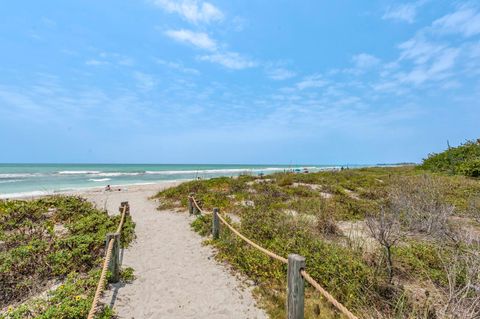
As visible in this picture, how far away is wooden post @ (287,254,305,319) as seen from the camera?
3.77 metres


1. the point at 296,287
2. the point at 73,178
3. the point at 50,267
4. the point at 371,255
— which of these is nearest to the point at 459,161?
the point at 371,255

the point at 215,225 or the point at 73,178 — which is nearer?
the point at 215,225

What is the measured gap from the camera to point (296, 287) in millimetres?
3801

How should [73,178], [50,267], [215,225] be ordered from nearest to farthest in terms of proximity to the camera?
[50,267]
[215,225]
[73,178]

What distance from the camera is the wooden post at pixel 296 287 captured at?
3768 mm

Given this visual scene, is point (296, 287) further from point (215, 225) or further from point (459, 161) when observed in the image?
point (459, 161)

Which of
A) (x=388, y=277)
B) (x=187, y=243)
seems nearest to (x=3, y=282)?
Result: (x=187, y=243)

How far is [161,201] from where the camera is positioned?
1620cm

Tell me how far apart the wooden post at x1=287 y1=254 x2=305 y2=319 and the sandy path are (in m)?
1.05

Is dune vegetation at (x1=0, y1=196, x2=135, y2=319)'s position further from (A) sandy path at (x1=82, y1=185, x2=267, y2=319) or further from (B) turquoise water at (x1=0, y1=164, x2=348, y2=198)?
(B) turquoise water at (x1=0, y1=164, x2=348, y2=198)

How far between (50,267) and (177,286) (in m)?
2.88

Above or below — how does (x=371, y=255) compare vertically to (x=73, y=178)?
below

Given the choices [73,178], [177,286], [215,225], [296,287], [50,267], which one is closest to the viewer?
[296,287]

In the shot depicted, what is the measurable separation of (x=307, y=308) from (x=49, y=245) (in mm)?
6382
